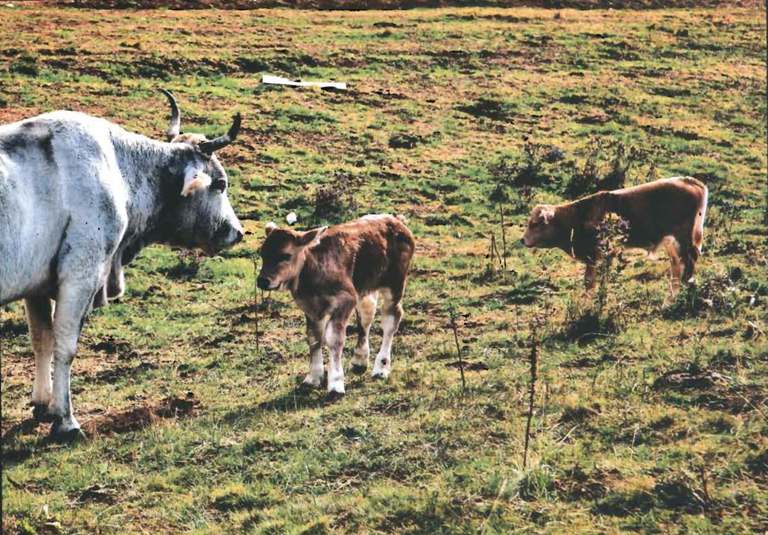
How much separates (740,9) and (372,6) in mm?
14505

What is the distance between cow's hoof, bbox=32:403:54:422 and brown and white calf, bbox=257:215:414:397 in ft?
7.38

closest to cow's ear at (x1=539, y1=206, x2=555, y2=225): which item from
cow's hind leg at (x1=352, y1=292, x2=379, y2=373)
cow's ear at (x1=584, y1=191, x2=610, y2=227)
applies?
cow's ear at (x1=584, y1=191, x2=610, y2=227)

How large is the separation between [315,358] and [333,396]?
53cm

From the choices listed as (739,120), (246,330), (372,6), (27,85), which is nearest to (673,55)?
(739,120)

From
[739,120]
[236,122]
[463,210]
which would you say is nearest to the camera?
[236,122]

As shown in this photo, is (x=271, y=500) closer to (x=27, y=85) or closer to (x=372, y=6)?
(x=27, y=85)

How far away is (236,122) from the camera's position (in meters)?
11.0

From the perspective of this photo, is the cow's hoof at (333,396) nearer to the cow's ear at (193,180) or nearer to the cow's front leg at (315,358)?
the cow's front leg at (315,358)

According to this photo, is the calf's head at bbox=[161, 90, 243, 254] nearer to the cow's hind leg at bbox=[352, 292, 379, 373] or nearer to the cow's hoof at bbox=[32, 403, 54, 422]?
the cow's hind leg at bbox=[352, 292, 379, 373]

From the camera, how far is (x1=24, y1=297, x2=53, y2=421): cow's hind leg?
33.9ft

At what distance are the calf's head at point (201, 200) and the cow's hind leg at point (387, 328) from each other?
1.69 meters

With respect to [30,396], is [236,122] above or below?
above

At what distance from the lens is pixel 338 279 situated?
36.5 ft

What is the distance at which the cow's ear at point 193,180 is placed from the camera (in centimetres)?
1098
